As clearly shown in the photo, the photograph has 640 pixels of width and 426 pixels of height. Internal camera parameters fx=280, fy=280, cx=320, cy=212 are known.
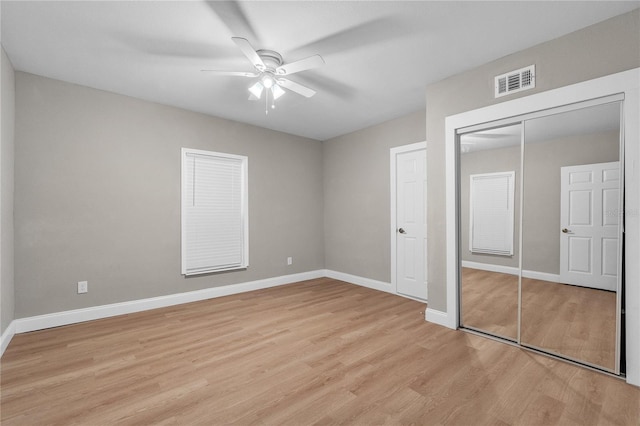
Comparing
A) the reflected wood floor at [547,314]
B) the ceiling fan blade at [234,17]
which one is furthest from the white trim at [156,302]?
the ceiling fan blade at [234,17]

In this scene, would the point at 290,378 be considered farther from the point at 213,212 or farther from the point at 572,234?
the point at 213,212

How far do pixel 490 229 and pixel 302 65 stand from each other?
249cm

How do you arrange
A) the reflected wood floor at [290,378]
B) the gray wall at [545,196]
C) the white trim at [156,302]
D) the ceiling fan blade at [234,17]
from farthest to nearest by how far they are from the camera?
the white trim at [156,302]
the gray wall at [545,196]
the ceiling fan blade at [234,17]
the reflected wood floor at [290,378]

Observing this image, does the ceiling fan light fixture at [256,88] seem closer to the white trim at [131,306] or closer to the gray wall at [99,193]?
the gray wall at [99,193]

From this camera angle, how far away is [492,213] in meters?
2.92

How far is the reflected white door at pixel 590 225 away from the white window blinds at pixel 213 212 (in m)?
4.11

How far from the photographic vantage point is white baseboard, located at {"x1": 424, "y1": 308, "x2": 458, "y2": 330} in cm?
312

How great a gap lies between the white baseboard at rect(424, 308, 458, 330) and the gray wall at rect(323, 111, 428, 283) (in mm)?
1311

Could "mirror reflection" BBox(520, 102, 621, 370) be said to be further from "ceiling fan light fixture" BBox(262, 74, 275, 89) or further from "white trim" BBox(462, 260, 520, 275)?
"ceiling fan light fixture" BBox(262, 74, 275, 89)

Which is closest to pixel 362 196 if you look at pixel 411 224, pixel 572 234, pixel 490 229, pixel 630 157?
pixel 411 224

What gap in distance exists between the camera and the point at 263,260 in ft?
16.2

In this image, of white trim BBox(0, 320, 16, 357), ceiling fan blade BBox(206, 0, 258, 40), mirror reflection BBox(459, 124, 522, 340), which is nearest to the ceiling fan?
ceiling fan blade BBox(206, 0, 258, 40)

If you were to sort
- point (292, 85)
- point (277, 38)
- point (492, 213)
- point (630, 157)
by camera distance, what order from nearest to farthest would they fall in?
1. point (630, 157)
2. point (277, 38)
3. point (292, 85)
4. point (492, 213)

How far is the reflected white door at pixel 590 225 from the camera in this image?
2.22 meters
